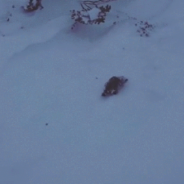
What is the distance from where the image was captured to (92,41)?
4.11 metres

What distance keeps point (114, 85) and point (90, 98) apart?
0.31 metres

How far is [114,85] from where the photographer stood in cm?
349

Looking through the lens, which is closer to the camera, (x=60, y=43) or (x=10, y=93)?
(x=10, y=93)

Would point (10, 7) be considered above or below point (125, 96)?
above

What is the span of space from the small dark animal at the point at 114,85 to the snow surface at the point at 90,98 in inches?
3.2

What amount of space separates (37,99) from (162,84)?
1437mm

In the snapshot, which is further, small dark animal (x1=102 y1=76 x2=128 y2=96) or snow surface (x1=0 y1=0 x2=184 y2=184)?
small dark animal (x1=102 y1=76 x2=128 y2=96)

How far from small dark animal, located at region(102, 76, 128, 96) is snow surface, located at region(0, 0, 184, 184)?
0.08 m

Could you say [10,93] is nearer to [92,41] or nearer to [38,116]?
[38,116]

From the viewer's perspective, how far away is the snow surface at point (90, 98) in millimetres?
2889

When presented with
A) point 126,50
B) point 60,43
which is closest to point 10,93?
point 60,43

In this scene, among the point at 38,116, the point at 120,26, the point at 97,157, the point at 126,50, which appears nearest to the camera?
the point at 97,157

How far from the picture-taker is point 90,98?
3.46m

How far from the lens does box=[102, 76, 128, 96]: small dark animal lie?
11.4ft
